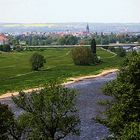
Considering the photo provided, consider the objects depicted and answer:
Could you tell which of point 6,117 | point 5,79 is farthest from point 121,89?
point 5,79

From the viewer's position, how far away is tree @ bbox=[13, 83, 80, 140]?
39906mm

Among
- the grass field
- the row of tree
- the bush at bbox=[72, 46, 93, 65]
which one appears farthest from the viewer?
the bush at bbox=[72, 46, 93, 65]

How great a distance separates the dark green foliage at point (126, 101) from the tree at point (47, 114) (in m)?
7.29

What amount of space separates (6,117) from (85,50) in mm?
116528

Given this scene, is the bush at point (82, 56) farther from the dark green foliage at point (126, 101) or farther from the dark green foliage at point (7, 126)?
the dark green foliage at point (126, 101)

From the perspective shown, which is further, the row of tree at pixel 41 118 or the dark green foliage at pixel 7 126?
the row of tree at pixel 41 118

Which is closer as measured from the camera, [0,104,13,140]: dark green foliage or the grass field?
[0,104,13,140]: dark green foliage

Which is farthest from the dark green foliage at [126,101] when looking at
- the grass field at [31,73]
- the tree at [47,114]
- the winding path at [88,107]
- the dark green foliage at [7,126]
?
the grass field at [31,73]

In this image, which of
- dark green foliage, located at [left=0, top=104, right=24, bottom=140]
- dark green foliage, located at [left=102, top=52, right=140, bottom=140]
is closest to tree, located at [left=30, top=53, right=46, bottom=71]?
dark green foliage, located at [left=0, top=104, right=24, bottom=140]

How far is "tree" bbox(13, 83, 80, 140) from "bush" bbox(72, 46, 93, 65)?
113m

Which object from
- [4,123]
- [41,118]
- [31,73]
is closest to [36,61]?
[31,73]

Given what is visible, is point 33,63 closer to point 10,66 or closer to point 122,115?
point 10,66

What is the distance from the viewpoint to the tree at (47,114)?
39.9 meters

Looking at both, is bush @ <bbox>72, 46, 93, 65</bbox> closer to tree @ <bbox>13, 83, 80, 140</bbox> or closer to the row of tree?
tree @ <bbox>13, 83, 80, 140</bbox>
